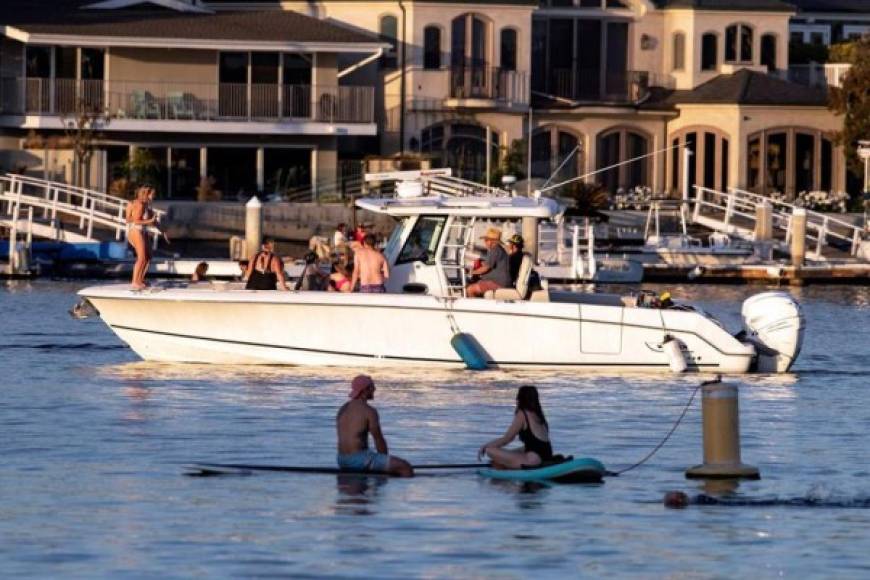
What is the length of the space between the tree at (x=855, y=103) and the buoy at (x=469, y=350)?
40028 millimetres

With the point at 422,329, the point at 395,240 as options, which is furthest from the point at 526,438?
the point at 395,240

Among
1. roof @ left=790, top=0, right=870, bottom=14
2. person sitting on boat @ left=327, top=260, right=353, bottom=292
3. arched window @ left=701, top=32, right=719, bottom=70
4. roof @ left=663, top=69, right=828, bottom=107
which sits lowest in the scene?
person sitting on boat @ left=327, top=260, right=353, bottom=292

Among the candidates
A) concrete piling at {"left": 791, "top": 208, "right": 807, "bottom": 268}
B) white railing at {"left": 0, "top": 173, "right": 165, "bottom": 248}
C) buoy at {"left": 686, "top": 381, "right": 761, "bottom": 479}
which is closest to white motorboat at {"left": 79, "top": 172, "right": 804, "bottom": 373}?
buoy at {"left": 686, "top": 381, "right": 761, "bottom": 479}

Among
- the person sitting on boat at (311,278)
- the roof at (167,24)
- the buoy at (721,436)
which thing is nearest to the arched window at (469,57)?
the roof at (167,24)

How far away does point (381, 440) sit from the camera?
22953 mm

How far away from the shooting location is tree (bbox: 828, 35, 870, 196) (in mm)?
69812

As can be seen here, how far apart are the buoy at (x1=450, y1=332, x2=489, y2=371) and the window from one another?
54.9 inches

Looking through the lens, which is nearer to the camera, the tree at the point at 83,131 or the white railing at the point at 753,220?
the white railing at the point at 753,220

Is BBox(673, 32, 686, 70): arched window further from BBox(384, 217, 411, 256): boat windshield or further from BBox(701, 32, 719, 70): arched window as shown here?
BBox(384, 217, 411, 256): boat windshield

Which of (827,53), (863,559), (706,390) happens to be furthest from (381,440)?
(827,53)

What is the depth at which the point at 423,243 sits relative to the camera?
32750 millimetres

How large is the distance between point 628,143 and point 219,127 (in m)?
13.7

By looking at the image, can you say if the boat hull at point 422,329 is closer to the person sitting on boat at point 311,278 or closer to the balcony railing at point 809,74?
the person sitting on boat at point 311,278

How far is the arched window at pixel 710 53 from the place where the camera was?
244ft
